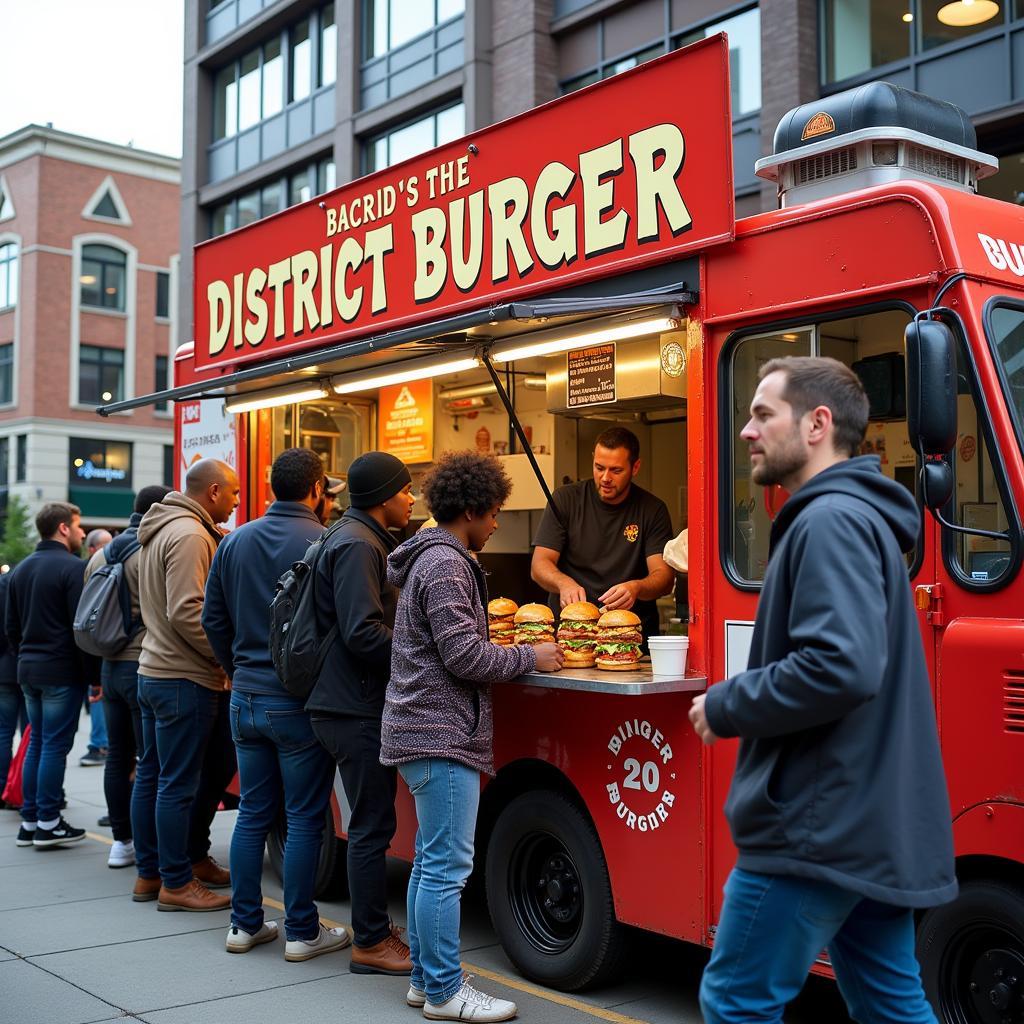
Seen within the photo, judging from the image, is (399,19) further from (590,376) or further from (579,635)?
(579,635)

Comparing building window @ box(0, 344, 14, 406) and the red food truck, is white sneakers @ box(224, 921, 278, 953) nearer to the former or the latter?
the red food truck

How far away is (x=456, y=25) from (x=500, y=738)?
17.9 meters

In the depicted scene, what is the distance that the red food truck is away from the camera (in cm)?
374

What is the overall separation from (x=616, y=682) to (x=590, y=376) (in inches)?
95.9

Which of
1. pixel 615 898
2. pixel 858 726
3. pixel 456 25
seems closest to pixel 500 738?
pixel 615 898

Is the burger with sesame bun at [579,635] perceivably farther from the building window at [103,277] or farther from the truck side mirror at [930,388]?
the building window at [103,277]

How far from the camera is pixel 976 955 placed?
12.3 ft

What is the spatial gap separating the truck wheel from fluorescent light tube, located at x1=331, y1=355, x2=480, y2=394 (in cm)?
204

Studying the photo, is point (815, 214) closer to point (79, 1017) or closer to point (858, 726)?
point (858, 726)

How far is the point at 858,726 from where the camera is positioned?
2.66 m

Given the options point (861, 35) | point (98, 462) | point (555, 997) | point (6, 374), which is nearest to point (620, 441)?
point (555, 997)

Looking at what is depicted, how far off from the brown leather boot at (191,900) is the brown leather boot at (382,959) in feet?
4.60

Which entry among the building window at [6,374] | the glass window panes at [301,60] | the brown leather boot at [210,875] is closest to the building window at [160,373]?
the building window at [6,374]

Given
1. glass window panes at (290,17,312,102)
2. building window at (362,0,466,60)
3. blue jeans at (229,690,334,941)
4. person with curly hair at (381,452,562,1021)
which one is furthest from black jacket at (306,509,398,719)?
glass window panes at (290,17,312,102)
